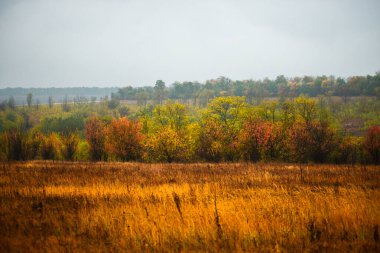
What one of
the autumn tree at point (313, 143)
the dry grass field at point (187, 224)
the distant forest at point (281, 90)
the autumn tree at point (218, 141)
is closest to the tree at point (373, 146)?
the autumn tree at point (313, 143)

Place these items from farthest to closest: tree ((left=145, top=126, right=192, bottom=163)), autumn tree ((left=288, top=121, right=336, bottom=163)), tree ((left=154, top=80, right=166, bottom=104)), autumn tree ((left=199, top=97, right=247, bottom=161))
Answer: tree ((left=154, top=80, right=166, bottom=104)) → tree ((left=145, top=126, right=192, bottom=163)) → autumn tree ((left=199, top=97, right=247, bottom=161)) → autumn tree ((left=288, top=121, right=336, bottom=163))

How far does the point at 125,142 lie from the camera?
42281 millimetres

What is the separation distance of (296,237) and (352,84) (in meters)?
167

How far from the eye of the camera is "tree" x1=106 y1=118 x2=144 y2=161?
42031 mm

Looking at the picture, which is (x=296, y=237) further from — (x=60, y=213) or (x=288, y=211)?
(x=60, y=213)

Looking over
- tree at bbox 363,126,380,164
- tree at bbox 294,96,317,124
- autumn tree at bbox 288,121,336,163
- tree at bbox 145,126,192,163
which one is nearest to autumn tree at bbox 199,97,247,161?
tree at bbox 145,126,192,163

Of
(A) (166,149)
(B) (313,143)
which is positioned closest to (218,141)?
(A) (166,149)

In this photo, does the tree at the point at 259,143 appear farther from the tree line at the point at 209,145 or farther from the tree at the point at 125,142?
the tree at the point at 125,142

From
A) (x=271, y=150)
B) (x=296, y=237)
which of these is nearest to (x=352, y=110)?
(x=271, y=150)

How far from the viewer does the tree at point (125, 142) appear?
4203cm

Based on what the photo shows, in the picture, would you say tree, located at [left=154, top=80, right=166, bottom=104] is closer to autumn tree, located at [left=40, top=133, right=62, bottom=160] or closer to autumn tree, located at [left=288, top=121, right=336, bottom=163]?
autumn tree, located at [left=40, top=133, right=62, bottom=160]

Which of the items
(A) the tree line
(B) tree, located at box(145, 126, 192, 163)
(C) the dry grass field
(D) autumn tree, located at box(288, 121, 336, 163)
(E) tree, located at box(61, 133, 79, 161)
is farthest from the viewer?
(E) tree, located at box(61, 133, 79, 161)

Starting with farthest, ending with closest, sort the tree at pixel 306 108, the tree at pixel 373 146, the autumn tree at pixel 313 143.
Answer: the tree at pixel 306 108, the tree at pixel 373 146, the autumn tree at pixel 313 143

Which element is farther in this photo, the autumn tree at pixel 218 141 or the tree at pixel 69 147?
the tree at pixel 69 147
